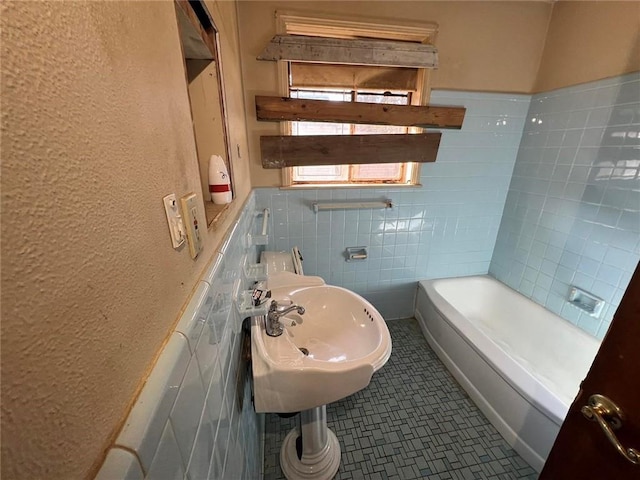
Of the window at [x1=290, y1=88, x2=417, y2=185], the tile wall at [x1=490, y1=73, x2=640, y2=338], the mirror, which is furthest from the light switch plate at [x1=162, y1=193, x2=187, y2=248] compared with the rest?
the tile wall at [x1=490, y1=73, x2=640, y2=338]

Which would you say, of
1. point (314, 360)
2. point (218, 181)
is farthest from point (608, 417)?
point (218, 181)

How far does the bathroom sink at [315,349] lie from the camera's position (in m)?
0.79

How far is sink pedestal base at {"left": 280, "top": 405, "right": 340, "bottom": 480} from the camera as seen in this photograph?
116cm

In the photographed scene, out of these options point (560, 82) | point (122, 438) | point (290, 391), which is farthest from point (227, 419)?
point (560, 82)

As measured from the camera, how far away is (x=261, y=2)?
55.4 inches

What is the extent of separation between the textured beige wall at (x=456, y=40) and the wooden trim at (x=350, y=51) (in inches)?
3.5

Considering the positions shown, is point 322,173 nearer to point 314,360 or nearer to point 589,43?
point 314,360

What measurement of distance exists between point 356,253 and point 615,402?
→ 57.4 inches

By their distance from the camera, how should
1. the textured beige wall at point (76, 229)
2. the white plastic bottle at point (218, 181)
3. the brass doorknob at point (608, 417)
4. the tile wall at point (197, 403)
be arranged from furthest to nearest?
the white plastic bottle at point (218, 181)
the brass doorknob at point (608, 417)
the tile wall at point (197, 403)
the textured beige wall at point (76, 229)

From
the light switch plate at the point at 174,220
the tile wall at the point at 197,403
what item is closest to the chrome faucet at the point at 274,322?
the tile wall at the point at 197,403

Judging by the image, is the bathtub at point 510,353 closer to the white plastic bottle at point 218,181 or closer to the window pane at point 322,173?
the window pane at point 322,173

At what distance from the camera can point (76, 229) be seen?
0.73 ft

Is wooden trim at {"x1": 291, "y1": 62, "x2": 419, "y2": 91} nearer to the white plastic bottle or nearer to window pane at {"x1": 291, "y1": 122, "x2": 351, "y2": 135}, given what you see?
window pane at {"x1": 291, "y1": 122, "x2": 351, "y2": 135}

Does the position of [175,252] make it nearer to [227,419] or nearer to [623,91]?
[227,419]
